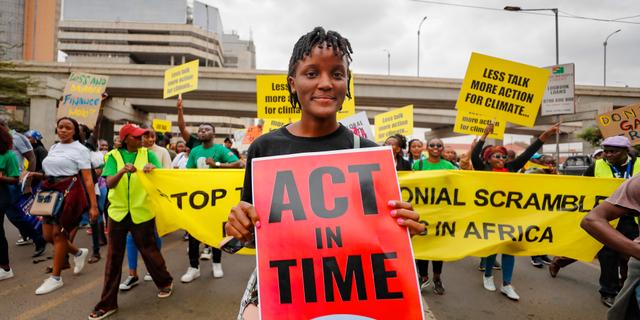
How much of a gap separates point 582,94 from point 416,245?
34.1 meters

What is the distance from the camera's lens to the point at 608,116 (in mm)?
6145

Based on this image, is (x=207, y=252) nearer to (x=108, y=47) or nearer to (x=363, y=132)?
(x=363, y=132)

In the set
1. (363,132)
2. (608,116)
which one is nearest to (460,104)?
(363,132)

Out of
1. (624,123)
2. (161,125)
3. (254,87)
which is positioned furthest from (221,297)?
(254,87)

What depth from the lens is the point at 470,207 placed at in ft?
13.2

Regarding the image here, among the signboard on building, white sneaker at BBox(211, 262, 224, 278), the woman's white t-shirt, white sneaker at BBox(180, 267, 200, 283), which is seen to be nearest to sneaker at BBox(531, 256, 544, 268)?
white sneaker at BBox(211, 262, 224, 278)

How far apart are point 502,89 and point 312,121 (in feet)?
15.6

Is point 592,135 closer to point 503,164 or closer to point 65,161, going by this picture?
point 503,164

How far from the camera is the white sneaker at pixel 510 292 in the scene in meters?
4.28

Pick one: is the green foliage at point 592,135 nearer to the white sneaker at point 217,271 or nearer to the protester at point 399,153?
the protester at point 399,153

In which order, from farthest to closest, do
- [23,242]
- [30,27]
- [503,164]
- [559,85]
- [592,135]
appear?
1. [30,27]
2. [592,135]
3. [559,85]
4. [23,242]
5. [503,164]

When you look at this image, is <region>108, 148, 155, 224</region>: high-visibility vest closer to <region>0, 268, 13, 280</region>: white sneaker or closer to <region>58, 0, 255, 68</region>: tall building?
<region>0, 268, 13, 280</region>: white sneaker

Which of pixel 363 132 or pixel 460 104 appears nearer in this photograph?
pixel 460 104

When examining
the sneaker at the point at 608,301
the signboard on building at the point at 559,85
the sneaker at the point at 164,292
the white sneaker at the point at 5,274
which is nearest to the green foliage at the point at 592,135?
the signboard on building at the point at 559,85
